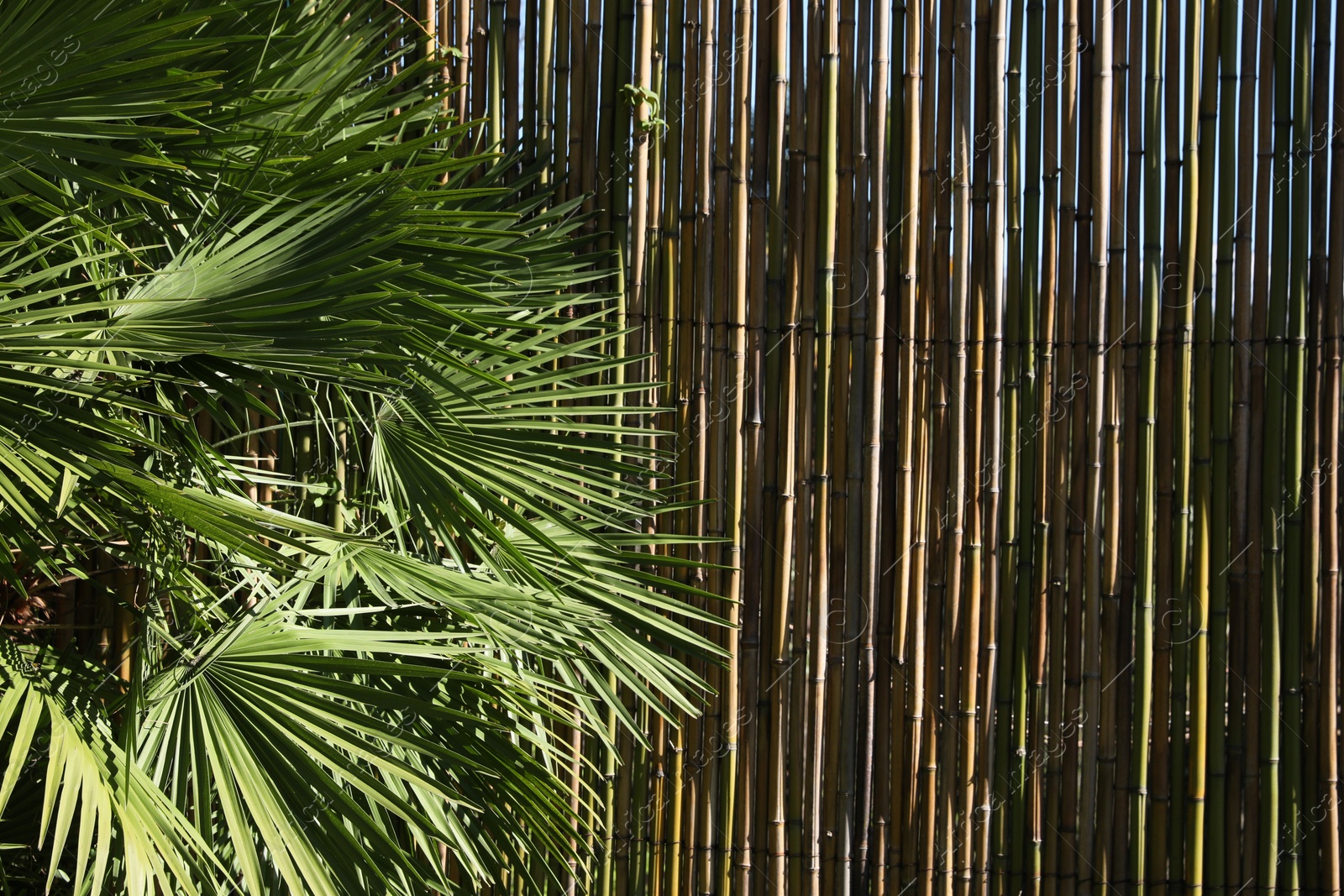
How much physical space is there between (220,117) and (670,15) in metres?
0.88

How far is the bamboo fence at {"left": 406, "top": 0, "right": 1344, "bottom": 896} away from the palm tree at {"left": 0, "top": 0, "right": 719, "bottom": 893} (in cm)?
16

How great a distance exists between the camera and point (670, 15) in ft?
6.50

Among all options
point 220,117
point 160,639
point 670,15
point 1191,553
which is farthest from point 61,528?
point 1191,553

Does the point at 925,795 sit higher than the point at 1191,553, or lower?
lower

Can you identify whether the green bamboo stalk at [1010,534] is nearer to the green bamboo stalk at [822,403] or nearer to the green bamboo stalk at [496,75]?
the green bamboo stalk at [822,403]

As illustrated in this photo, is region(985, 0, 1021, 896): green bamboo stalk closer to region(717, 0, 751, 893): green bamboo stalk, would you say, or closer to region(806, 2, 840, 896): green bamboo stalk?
region(806, 2, 840, 896): green bamboo stalk

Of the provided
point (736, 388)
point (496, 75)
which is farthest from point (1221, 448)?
point (496, 75)

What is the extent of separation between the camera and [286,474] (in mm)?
1921

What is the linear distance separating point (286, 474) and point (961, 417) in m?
1.30

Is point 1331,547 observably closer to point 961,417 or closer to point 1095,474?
point 1095,474

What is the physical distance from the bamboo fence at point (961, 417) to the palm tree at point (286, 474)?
0.16 meters

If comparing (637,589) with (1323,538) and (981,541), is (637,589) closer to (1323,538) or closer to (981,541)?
(981,541)

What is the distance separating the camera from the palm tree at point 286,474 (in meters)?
1.24

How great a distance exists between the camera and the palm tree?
4.08 ft
